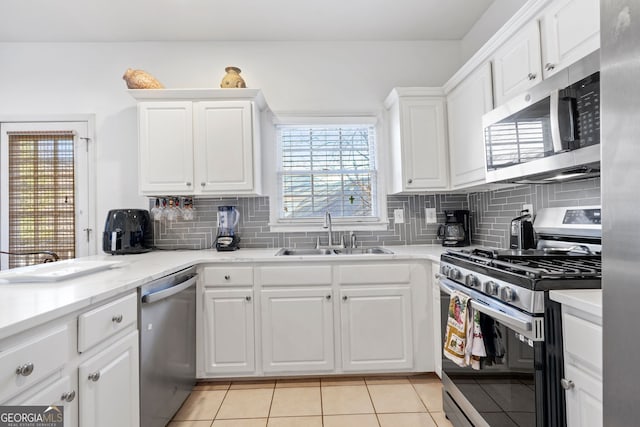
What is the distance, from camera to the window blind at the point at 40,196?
2.87 meters

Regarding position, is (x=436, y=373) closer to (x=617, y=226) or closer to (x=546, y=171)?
(x=546, y=171)

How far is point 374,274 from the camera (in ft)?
7.71

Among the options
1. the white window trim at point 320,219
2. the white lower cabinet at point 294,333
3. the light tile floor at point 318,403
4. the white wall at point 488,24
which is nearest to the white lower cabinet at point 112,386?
the light tile floor at point 318,403

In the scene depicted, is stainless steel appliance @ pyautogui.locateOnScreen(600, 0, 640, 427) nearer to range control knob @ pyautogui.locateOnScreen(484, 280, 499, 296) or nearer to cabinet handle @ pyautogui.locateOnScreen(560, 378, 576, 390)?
cabinet handle @ pyautogui.locateOnScreen(560, 378, 576, 390)

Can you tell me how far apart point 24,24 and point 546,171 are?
3.82 meters

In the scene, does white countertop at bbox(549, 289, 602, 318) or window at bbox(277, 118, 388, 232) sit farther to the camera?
window at bbox(277, 118, 388, 232)

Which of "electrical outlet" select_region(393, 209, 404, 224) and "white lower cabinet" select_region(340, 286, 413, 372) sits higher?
"electrical outlet" select_region(393, 209, 404, 224)

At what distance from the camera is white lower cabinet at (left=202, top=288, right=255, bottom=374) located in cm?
230

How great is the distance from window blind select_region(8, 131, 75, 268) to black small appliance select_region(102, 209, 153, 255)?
56cm

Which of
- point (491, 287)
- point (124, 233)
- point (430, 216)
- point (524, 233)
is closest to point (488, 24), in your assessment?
point (430, 216)

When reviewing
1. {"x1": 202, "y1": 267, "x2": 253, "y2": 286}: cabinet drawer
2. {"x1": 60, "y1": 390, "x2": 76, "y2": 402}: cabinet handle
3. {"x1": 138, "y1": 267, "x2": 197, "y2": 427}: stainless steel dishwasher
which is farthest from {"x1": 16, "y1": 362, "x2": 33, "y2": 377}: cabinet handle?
{"x1": 202, "y1": 267, "x2": 253, "y2": 286}: cabinet drawer

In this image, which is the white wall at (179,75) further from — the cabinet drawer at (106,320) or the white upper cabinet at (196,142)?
the cabinet drawer at (106,320)

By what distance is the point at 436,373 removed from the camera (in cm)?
238

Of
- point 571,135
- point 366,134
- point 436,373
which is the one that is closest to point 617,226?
point 571,135
